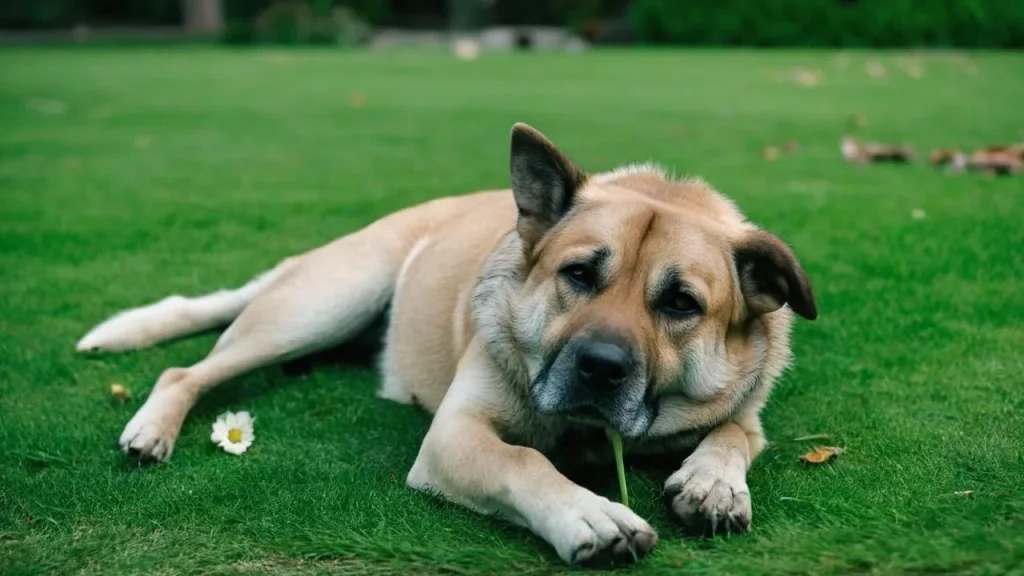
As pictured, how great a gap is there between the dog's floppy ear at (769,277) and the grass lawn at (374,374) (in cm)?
52

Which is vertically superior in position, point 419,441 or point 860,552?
point 860,552

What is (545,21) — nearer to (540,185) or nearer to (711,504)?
(540,185)

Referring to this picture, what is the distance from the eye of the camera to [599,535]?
8.89 ft

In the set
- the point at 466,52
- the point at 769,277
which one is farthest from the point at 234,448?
the point at 466,52

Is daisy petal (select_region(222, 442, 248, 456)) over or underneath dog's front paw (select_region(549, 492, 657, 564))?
underneath

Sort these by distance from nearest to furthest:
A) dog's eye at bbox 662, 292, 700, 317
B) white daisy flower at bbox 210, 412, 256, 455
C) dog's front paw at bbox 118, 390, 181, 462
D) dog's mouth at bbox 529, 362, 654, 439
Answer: dog's mouth at bbox 529, 362, 654, 439
dog's eye at bbox 662, 292, 700, 317
dog's front paw at bbox 118, 390, 181, 462
white daisy flower at bbox 210, 412, 256, 455

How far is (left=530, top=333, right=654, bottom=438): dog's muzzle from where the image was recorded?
2953 millimetres

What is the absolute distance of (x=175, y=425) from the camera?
3826mm

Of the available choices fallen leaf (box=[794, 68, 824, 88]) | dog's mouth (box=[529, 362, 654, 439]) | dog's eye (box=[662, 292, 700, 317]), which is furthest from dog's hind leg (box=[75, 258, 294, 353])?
fallen leaf (box=[794, 68, 824, 88])

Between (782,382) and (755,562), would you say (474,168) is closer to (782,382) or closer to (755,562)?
(782,382)

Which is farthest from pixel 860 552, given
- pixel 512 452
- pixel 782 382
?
pixel 782 382

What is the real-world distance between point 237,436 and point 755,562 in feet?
6.30

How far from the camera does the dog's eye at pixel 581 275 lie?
128 inches

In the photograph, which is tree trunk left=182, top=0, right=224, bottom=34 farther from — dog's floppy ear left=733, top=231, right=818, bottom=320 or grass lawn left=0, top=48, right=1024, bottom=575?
dog's floppy ear left=733, top=231, right=818, bottom=320
